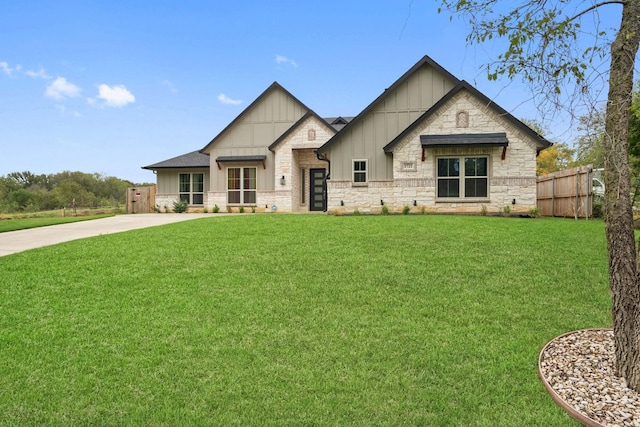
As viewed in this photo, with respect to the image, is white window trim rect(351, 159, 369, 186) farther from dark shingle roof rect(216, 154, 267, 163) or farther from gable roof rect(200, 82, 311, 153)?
dark shingle roof rect(216, 154, 267, 163)

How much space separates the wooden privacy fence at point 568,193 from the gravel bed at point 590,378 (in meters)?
11.2

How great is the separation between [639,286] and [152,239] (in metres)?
8.84

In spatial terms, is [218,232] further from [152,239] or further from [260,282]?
[260,282]

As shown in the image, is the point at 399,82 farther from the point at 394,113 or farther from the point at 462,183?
the point at 462,183

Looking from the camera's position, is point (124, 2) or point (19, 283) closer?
point (19, 283)

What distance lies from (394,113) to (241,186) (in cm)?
961

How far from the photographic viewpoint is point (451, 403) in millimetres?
2922

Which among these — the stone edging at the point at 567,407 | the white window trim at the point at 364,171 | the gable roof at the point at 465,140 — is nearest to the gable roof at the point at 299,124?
the white window trim at the point at 364,171

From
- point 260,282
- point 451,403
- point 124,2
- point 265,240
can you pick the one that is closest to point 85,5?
point 124,2

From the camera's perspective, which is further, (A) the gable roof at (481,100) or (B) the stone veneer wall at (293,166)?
(B) the stone veneer wall at (293,166)

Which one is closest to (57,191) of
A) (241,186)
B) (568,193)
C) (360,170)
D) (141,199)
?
(141,199)

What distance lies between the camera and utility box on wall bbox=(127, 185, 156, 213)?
22.6 metres

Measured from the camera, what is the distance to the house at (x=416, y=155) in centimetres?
1438

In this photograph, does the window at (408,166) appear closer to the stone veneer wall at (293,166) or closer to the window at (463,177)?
the window at (463,177)
